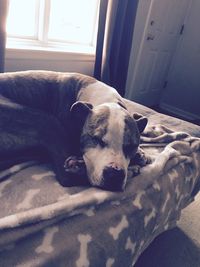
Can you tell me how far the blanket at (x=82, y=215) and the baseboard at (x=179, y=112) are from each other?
2.75 m

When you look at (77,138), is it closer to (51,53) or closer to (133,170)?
(133,170)

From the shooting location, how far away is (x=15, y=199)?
2.77 feet

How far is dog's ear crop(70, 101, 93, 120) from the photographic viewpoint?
43.8 inches

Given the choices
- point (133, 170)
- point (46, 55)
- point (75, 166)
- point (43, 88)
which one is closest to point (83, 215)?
point (75, 166)

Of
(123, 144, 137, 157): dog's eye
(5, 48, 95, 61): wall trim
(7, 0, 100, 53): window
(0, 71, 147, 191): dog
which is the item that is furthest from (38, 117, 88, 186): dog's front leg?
(7, 0, 100, 53): window

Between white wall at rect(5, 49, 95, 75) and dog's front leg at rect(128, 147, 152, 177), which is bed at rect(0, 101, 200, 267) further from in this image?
white wall at rect(5, 49, 95, 75)

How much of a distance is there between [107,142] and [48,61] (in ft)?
5.00

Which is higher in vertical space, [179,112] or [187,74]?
[187,74]

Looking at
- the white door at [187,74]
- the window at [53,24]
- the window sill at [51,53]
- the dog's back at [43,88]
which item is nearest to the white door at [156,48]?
the white door at [187,74]

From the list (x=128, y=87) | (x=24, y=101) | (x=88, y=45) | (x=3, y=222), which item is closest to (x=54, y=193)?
(x=3, y=222)

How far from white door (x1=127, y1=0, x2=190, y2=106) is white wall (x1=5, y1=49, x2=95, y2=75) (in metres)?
1.05

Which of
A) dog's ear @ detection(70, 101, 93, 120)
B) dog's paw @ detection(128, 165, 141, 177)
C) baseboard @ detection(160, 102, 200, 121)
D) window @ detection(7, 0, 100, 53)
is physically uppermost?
window @ detection(7, 0, 100, 53)

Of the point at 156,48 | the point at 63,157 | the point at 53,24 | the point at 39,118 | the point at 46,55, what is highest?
the point at 53,24

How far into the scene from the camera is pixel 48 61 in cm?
229
